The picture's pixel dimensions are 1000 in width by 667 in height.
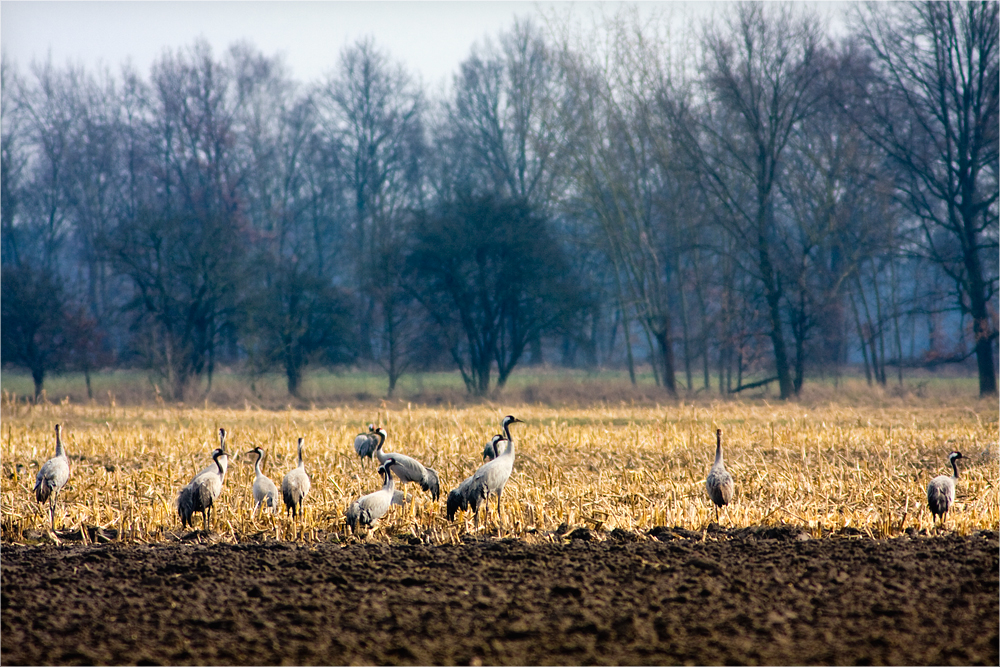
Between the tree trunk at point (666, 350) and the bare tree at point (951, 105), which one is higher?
the bare tree at point (951, 105)

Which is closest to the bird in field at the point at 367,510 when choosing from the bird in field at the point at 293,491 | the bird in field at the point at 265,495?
the bird in field at the point at 293,491

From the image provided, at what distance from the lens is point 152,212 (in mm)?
33531

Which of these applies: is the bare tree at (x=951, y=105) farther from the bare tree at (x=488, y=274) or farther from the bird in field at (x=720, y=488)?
the bird in field at (x=720, y=488)

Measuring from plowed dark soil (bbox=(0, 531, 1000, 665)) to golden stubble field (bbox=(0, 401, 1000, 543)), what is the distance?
2.82 feet

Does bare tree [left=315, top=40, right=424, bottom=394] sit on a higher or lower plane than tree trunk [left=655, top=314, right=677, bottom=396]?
higher

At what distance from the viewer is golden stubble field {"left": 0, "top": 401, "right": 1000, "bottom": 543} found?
8.58 m

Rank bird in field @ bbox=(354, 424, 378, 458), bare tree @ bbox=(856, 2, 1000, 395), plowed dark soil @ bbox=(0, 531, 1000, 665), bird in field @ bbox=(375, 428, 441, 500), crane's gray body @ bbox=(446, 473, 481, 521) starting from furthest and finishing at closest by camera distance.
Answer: bare tree @ bbox=(856, 2, 1000, 395) → bird in field @ bbox=(354, 424, 378, 458) → bird in field @ bbox=(375, 428, 441, 500) → crane's gray body @ bbox=(446, 473, 481, 521) → plowed dark soil @ bbox=(0, 531, 1000, 665)

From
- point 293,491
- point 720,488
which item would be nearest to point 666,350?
point 720,488

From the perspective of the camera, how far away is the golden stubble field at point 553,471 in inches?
338

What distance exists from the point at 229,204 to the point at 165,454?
31666mm

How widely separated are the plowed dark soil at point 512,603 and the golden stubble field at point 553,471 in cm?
86

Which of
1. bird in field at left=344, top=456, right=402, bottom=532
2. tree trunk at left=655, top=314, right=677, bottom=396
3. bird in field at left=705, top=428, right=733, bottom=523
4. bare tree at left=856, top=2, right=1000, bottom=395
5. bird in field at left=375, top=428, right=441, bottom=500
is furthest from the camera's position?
tree trunk at left=655, top=314, right=677, bottom=396

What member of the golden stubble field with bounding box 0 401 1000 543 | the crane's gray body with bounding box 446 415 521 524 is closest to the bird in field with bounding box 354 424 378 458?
the golden stubble field with bounding box 0 401 1000 543

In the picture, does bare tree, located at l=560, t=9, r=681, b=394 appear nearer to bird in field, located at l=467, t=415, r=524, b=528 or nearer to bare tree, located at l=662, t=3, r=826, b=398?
bare tree, located at l=662, t=3, r=826, b=398
